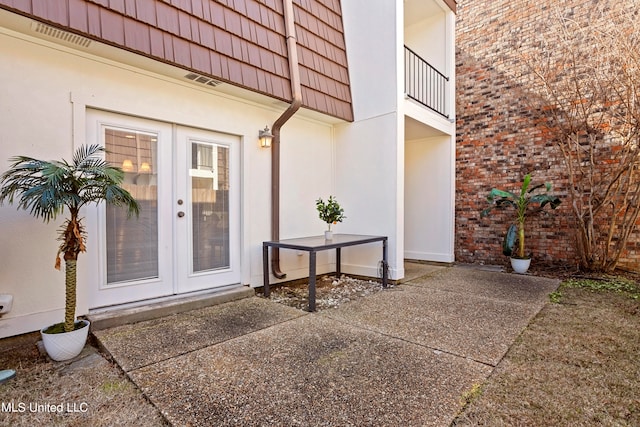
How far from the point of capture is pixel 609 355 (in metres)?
2.50

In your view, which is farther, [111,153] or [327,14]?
[327,14]

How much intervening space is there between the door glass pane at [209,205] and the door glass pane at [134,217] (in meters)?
0.44

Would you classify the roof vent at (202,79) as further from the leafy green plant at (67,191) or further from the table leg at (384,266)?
the table leg at (384,266)

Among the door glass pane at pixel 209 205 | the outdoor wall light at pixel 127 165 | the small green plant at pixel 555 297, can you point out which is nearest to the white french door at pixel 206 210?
the door glass pane at pixel 209 205

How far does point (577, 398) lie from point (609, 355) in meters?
0.88

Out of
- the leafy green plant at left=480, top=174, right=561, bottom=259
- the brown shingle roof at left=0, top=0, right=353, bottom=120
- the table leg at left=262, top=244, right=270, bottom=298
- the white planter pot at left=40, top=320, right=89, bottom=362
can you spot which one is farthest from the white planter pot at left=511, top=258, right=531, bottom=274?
the white planter pot at left=40, top=320, right=89, bottom=362

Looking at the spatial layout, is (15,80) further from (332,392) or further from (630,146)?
(630,146)

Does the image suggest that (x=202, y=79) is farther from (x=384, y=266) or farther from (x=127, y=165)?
(x=384, y=266)

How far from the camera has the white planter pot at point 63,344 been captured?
2.45m

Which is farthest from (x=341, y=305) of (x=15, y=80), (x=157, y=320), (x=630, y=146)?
(x=630, y=146)

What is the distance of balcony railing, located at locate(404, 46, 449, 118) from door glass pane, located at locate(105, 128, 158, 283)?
443 cm

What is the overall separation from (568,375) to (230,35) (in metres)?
4.39

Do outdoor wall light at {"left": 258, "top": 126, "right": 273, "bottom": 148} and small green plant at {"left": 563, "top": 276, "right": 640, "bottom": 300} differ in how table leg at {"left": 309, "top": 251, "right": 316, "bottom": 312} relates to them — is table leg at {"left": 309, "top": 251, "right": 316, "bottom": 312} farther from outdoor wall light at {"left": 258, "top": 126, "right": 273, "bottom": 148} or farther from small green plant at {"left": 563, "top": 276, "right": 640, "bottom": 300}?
small green plant at {"left": 563, "top": 276, "right": 640, "bottom": 300}

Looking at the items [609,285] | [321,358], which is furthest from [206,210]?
[609,285]
